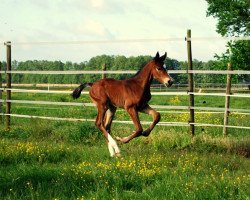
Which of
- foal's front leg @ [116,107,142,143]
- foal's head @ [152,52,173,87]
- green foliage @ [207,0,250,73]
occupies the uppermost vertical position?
green foliage @ [207,0,250,73]

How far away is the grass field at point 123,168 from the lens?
250 inches

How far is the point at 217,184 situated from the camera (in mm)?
6383

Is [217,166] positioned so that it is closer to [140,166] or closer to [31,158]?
[140,166]

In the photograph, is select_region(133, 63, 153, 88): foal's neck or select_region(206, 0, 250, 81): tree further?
select_region(206, 0, 250, 81): tree

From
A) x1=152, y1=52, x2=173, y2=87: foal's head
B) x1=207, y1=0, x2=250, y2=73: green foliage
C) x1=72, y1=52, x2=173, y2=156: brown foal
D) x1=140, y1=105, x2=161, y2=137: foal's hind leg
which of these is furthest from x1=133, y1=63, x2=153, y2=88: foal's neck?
x1=207, y1=0, x2=250, y2=73: green foliage

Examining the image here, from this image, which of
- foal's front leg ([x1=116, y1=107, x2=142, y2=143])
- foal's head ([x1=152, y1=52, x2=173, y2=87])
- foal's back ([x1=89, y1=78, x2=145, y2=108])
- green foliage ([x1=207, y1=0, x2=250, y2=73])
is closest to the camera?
foal's head ([x1=152, y1=52, x2=173, y2=87])

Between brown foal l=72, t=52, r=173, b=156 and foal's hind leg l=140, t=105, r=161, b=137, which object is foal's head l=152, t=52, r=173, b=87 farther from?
foal's hind leg l=140, t=105, r=161, b=137

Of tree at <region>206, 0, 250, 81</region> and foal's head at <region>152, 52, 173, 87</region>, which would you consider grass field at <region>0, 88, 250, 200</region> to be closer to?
foal's head at <region>152, 52, 173, 87</region>

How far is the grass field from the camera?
6.35 meters

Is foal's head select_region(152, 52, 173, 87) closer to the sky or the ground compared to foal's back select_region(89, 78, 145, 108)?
closer to the sky

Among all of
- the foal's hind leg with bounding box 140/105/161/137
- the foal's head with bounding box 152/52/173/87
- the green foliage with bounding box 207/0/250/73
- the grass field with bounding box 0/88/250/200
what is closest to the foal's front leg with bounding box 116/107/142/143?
the foal's hind leg with bounding box 140/105/161/137

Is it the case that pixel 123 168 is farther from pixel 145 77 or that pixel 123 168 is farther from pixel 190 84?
pixel 190 84

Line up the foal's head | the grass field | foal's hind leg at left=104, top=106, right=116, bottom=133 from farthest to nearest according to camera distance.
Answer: foal's hind leg at left=104, top=106, right=116, bottom=133, the foal's head, the grass field

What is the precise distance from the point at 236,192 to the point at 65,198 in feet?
6.83
